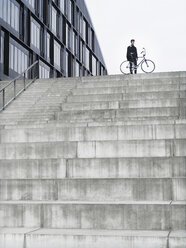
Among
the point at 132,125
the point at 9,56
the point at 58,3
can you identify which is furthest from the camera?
the point at 58,3

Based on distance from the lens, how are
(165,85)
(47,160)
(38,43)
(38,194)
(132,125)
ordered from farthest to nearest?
(38,43) → (165,85) → (132,125) → (47,160) → (38,194)

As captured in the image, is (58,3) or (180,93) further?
(58,3)

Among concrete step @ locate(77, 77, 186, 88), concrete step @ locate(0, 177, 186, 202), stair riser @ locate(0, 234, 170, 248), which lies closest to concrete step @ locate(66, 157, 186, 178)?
concrete step @ locate(0, 177, 186, 202)

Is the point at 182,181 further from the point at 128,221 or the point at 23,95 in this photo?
the point at 23,95

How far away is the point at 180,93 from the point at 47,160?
5.79m

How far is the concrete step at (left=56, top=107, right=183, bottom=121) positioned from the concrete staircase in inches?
1.0

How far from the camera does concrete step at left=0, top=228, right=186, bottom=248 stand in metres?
5.70

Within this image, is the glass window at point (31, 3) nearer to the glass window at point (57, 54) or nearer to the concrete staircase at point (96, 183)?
the glass window at point (57, 54)

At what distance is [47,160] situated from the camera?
7.99 m

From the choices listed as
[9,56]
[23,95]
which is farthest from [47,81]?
[9,56]

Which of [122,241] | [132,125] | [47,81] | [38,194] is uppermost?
[47,81]

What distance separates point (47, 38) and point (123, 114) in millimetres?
36979

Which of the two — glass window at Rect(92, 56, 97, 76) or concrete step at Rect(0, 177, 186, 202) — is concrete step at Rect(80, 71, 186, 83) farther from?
glass window at Rect(92, 56, 97, 76)

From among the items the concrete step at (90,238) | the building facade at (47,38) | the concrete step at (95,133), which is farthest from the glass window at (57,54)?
the concrete step at (90,238)
